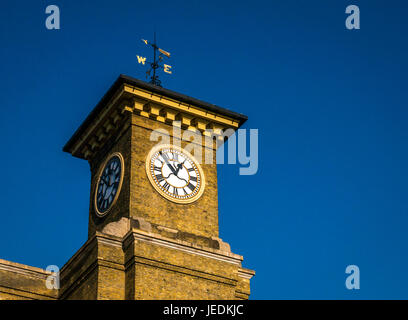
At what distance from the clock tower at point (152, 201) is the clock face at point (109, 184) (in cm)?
5

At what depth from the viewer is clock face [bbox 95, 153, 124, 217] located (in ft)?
122

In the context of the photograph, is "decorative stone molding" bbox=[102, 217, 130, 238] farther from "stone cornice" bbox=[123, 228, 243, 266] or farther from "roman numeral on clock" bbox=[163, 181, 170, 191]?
"roman numeral on clock" bbox=[163, 181, 170, 191]

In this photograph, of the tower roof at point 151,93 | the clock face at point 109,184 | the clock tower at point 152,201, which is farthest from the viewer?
the tower roof at point 151,93

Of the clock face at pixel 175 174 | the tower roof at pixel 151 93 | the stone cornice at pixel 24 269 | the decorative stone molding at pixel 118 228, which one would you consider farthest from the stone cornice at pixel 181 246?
the tower roof at pixel 151 93

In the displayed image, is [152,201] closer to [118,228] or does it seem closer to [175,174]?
[175,174]

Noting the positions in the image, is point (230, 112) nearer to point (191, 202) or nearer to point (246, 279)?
point (191, 202)

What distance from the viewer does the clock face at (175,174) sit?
3669cm

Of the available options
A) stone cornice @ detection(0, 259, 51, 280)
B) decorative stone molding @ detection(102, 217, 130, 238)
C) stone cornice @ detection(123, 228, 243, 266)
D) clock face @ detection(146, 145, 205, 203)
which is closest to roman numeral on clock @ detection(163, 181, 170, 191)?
clock face @ detection(146, 145, 205, 203)

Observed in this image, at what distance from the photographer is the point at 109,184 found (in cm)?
3809

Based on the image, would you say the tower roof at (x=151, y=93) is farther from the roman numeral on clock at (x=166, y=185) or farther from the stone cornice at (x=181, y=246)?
the stone cornice at (x=181, y=246)
